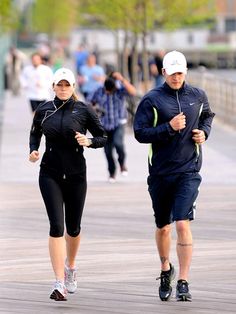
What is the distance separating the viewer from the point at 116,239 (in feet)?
47.3

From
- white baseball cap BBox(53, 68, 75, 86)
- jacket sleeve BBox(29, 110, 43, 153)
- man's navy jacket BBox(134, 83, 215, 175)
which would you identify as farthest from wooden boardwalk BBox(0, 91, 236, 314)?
white baseball cap BBox(53, 68, 75, 86)

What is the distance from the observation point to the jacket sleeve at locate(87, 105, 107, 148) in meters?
11.2

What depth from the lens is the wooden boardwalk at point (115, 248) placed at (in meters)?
10.8

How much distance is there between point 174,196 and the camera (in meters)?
10.8

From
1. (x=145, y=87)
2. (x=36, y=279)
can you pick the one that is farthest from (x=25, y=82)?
(x=36, y=279)

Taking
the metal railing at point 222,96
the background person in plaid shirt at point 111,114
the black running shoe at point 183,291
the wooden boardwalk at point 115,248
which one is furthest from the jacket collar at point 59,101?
the metal railing at point 222,96

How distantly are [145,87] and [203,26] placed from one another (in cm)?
8059

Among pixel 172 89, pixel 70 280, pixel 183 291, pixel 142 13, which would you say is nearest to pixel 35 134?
pixel 70 280

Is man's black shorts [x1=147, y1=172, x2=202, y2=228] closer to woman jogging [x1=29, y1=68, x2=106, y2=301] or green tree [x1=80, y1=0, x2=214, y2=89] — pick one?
woman jogging [x1=29, y1=68, x2=106, y2=301]

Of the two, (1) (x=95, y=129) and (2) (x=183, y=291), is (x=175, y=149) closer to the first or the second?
(1) (x=95, y=129)

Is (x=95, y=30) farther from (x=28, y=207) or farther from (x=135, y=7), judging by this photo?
(x=28, y=207)

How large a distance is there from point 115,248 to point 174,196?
3.00 metres

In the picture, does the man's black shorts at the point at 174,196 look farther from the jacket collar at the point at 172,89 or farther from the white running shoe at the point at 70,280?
the white running shoe at the point at 70,280

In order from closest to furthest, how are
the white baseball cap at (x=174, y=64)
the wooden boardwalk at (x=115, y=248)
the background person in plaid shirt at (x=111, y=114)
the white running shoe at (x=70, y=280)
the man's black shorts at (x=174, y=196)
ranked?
the white baseball cap at (x=174, y=64) → the man's black shorts at (x=174, y=196) → the wooden boardwalk at (x=115, y=248) → the white running shoe at (x=70, y=280) → the background person in plaid shirt at (x=111, y=114)
